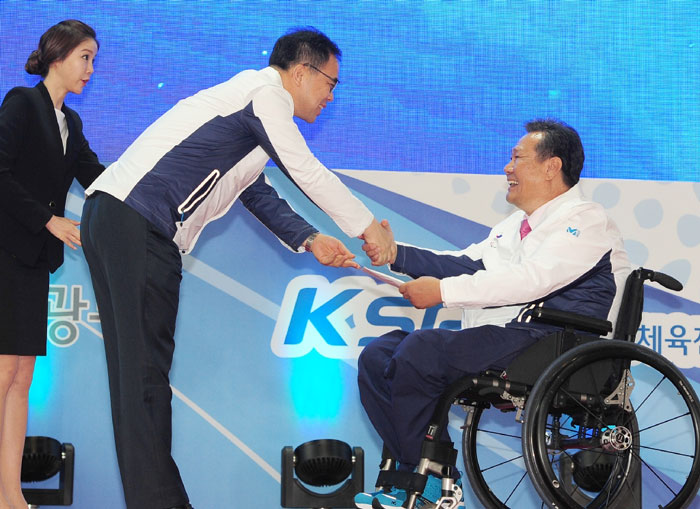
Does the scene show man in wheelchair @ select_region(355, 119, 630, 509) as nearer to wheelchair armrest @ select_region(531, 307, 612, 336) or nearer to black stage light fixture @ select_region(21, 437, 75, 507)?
wheelchair armrest @ select_region(531, 307, 612, 336)

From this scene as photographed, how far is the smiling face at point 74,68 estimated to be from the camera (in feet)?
8.69

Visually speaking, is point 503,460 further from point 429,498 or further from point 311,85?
point 311,85

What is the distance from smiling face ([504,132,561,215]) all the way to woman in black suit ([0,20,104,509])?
1.41 meters

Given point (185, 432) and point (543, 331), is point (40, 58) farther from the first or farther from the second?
point (543, 331)

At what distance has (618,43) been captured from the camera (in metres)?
3.40

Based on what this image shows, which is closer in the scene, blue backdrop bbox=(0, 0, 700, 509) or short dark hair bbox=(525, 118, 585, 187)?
short dark hair bbox=(525, 118, 585, 187)

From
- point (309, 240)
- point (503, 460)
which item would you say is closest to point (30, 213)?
point (309, 240)

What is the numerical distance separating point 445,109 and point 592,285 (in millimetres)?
1279

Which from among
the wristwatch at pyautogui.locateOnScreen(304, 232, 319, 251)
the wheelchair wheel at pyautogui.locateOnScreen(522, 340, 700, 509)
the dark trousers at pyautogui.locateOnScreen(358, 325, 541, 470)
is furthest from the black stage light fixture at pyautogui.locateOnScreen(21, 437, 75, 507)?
the wheelchair wheel at pyautogui.locateOnScreen(522, 340, 700, 509)

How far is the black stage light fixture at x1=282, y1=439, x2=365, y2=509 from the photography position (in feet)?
9.21

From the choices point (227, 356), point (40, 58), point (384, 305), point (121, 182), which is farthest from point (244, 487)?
point (40, 58)

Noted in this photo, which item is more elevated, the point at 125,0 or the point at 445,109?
the point at 125,0

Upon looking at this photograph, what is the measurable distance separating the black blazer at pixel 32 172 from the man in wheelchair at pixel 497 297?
105 cm

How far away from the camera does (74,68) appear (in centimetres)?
265
